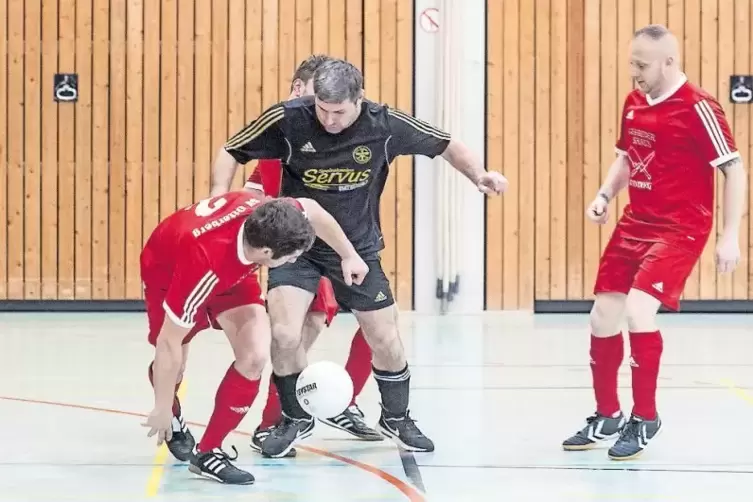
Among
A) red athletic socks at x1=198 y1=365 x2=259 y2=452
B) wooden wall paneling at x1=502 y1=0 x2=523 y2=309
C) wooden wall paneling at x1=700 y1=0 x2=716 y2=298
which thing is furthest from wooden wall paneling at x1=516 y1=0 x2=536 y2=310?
red athletic socks at x1=198 y1=365 x2=259 y2=452

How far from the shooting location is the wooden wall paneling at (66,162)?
37.0ft

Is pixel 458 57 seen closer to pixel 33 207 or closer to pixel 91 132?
pixel 91 132

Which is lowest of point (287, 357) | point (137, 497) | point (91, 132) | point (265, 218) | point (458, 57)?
point (137, 497)

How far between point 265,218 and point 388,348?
1242mm

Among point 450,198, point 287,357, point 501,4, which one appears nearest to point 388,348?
point 287,357

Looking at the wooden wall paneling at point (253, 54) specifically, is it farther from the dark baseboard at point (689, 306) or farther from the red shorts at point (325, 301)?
the red shorts at point (325, 301)

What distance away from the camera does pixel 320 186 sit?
5.02 meters

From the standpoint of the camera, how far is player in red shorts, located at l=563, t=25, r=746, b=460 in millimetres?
4984

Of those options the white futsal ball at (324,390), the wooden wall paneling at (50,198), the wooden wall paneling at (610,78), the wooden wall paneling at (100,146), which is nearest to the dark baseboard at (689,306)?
the wooden wall paneling at (610,78)

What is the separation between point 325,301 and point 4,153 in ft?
22.1

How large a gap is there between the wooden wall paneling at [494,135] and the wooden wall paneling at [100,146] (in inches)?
138

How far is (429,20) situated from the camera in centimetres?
1137

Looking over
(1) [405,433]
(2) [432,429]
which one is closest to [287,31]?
(2) [432,429]

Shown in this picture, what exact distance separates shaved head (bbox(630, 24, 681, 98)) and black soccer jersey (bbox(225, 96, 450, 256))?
2.73ft
